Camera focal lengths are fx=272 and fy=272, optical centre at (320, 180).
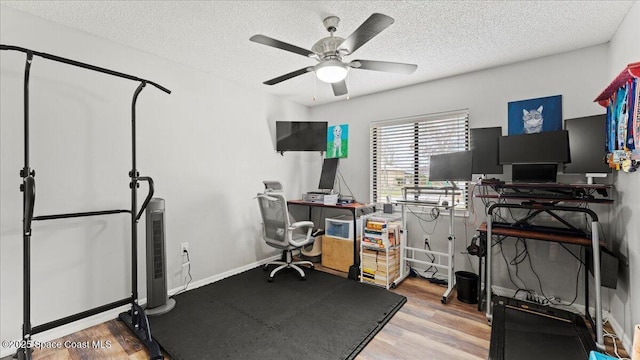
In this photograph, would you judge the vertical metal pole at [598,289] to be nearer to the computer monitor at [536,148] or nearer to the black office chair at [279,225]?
the computer monitor at [536,148]

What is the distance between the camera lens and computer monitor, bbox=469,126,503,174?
280 centimetres

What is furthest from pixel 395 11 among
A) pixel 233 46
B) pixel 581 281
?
pixel 581 281

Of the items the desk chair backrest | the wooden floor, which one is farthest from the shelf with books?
the desk chair backrest

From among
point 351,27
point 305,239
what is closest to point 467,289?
point 305,239

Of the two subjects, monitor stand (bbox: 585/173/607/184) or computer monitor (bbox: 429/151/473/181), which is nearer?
monitor stand (bbox: 585/173/607/184)

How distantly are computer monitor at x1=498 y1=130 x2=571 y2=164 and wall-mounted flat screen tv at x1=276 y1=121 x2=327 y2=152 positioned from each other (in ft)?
7.43

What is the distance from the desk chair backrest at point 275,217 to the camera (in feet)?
9.77

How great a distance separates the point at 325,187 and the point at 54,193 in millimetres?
2906

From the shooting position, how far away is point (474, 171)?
9.52ft

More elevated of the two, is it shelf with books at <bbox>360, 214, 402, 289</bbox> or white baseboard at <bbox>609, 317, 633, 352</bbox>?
shelf with books at <bbox>360, 214, 402, 289</bbox>

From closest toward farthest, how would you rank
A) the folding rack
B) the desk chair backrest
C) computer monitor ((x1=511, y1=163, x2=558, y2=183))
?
1. computer monitor ((x1=511, y1=163, x2=558, y2=183))
2. the folding rack
3. the desk chair backrest

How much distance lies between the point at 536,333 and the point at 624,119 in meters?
1.63

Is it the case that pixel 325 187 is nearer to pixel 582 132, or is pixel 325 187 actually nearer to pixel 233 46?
pixel 233 46

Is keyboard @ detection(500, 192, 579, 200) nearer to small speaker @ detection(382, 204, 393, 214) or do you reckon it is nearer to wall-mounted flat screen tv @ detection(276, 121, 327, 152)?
small speaker @ detection(382, 204, 393, 214)
